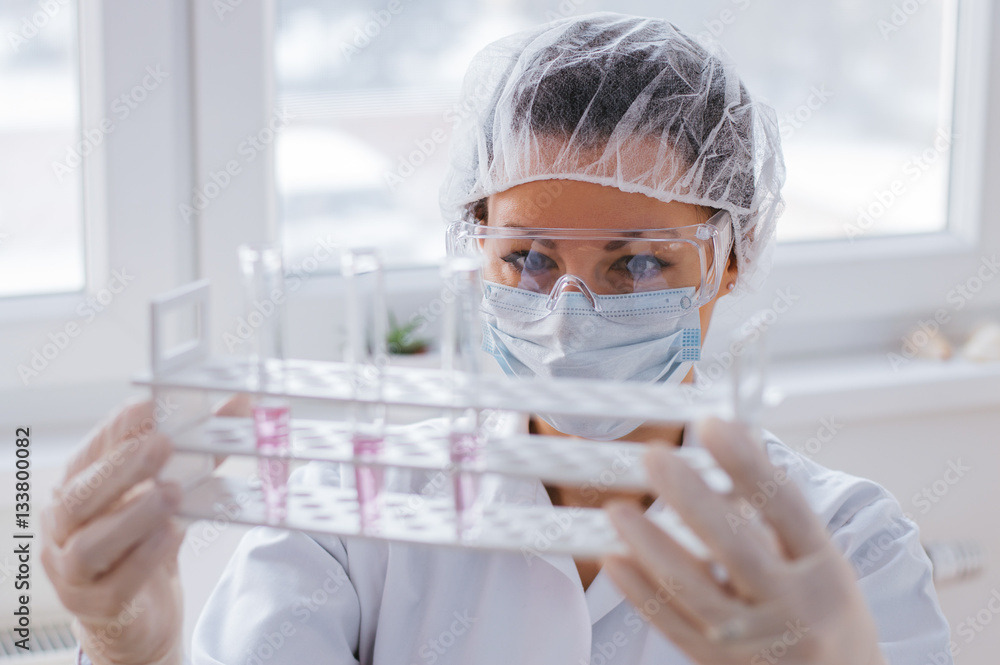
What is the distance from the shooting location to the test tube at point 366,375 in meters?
0.86

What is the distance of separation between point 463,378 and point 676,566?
25cm

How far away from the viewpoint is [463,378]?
89 centimetres

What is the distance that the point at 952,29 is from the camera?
92.3 inches

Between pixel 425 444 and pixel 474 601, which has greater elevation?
pixel 425 444

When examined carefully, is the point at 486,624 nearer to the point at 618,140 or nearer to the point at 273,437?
the point at 273,437

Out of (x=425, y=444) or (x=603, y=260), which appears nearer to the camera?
(x=425, y=444)

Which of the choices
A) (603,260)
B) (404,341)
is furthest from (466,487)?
(404,341)

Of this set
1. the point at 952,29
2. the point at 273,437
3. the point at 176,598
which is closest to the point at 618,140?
the point at 273,437
